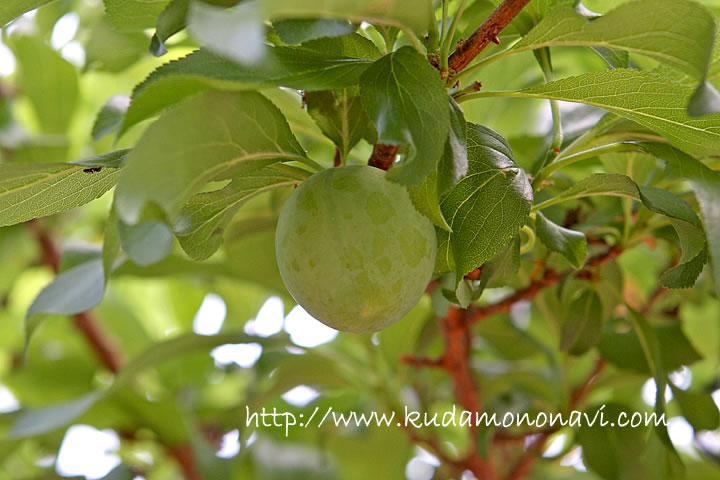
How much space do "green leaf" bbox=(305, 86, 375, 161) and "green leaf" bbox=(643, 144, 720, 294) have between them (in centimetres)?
24

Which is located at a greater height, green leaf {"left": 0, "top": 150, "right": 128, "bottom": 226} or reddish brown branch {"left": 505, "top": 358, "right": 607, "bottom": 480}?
green leaf {"left": 0, "top": 150, "right": 128, "bottom": 226}

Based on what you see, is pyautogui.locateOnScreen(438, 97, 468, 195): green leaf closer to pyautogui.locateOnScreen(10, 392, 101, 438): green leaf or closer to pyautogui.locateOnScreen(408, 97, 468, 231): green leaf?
pyautogui.locateOnScreen(408, 97, 468, 231): green leaf

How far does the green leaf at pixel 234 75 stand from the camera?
1.39 ft

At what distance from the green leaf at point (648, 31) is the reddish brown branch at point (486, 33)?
0.03 m

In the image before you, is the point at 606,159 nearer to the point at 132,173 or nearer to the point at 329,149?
the point at 329,149

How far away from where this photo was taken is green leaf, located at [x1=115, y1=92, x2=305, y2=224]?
40 cm

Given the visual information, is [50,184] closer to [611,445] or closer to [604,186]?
[604,186]

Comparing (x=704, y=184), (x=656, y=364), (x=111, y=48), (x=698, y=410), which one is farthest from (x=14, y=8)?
(x=698, y=410)

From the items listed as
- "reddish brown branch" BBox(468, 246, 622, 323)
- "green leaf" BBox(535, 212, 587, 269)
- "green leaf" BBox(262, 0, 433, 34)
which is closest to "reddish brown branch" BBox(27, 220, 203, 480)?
"reddish brown branch" BBox(468, 246, 622, 323)

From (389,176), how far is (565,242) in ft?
0.70

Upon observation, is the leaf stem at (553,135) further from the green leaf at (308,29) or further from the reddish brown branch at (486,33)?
the green leaf at (308,29)

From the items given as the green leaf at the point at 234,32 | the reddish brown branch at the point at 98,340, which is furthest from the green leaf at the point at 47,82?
the green leaf at the point at 234,32

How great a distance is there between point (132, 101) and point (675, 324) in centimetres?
A: 77

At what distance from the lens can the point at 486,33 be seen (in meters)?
0.51
